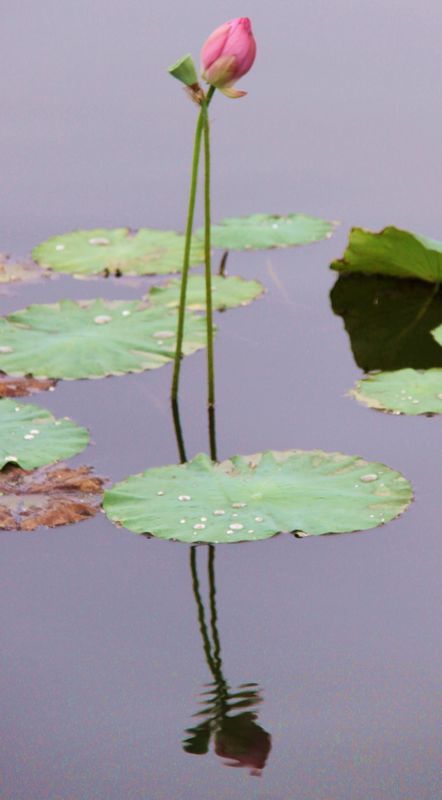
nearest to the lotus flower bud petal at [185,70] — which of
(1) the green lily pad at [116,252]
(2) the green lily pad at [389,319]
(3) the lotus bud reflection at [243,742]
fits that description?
(2) the green lily pad at [389,319]

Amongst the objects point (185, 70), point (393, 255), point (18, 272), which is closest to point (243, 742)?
point (185, 70)

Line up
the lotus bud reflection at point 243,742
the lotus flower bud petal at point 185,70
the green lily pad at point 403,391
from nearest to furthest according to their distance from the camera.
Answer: the lotus bud reflection at point 243,742
the lotus flower bud petal at point 185,70
the green lily pad at point 403,391

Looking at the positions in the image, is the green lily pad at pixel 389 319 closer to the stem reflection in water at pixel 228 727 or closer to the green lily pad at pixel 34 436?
the green lily pad at pixel 34 436

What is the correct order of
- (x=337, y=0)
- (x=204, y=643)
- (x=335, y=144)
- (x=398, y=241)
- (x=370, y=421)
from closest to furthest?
(x=204, y=643) < (x=370, y=421) < (x=398, y=241) < (x=335, y=144) < (x=337, y=0)

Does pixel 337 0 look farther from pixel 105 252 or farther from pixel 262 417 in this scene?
pixel 262 417

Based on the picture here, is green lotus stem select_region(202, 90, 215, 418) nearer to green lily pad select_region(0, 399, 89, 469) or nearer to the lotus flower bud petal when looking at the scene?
the lotus flower bud petal

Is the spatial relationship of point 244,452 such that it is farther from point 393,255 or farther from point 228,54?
point 393,255

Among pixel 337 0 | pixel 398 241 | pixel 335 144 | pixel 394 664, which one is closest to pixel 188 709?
pixel 394 664
